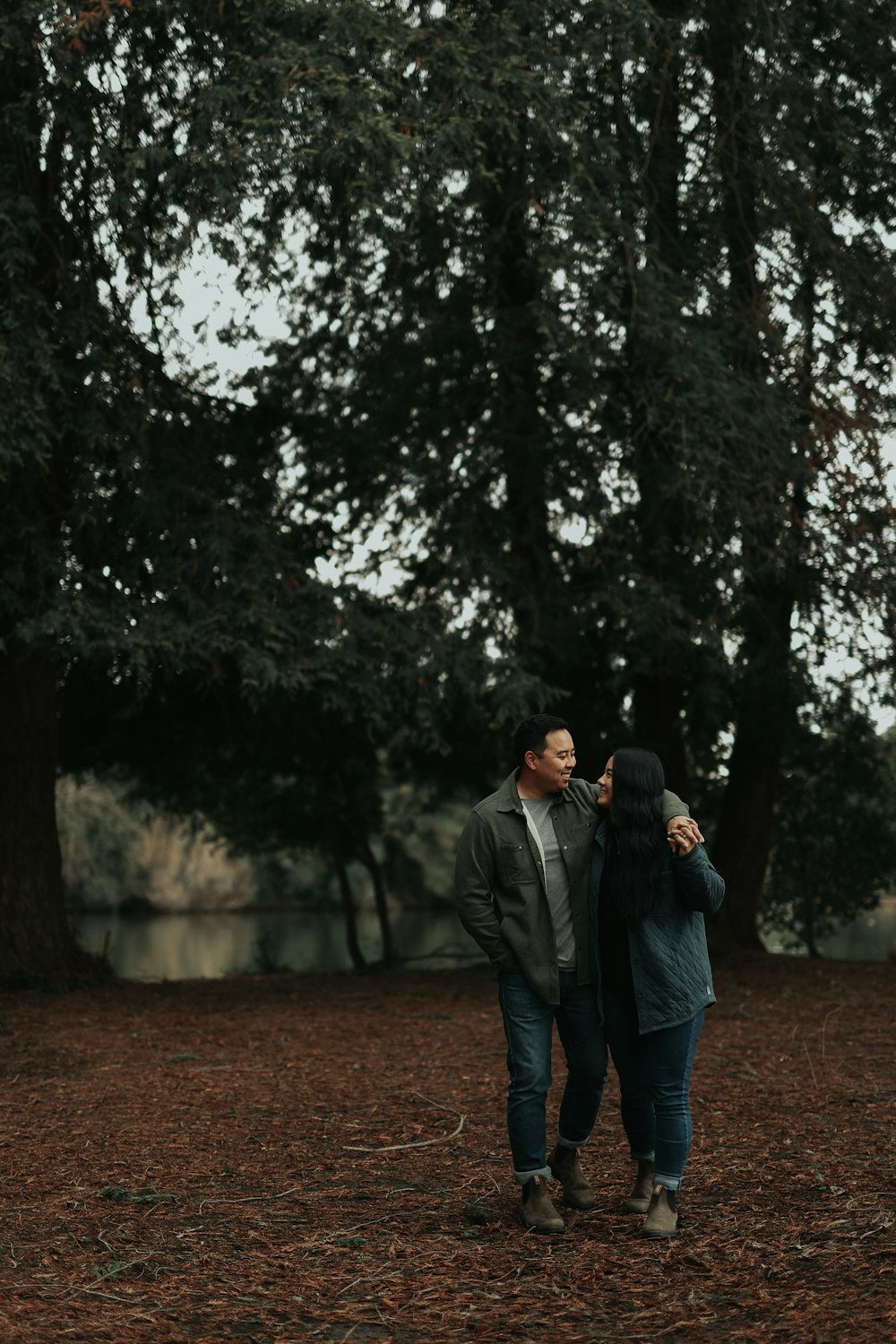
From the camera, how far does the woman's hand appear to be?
477 cm

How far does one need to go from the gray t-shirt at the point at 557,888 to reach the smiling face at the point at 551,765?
92mm

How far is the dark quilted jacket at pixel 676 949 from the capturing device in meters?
4.81

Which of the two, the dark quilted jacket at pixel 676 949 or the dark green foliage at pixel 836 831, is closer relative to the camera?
the dark quilted jacket at pixel 676 949

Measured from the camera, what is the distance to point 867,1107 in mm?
7047

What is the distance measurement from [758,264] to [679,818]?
27.1ft

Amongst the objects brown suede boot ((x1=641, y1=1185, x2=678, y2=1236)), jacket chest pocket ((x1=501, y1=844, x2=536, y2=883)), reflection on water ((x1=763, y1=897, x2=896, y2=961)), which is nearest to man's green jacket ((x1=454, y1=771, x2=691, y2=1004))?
jacket chest pocket ((x1=501, y1=844, x2=536, y2=883))

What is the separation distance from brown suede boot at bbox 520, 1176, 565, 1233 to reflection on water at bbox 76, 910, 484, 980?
1245 cm

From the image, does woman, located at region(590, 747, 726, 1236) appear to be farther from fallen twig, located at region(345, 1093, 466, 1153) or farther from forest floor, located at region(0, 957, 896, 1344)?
fallen twig, located at region(345, 1093, 466, 1153)

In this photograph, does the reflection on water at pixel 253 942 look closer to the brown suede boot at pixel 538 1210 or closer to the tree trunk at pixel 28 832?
the tree trunk at pixel 28 832

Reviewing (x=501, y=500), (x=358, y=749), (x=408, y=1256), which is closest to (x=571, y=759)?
(x=408, y=1256)

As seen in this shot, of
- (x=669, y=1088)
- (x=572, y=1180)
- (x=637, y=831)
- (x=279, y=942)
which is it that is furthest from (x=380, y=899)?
(x=279, y=942)

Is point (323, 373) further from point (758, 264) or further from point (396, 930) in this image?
point (396, 930)

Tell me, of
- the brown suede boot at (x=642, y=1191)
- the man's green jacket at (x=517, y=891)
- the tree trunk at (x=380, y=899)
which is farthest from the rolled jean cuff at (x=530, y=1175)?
the tree trunk at (x=380, y=899)

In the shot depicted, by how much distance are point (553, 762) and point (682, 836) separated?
1.90 feet
